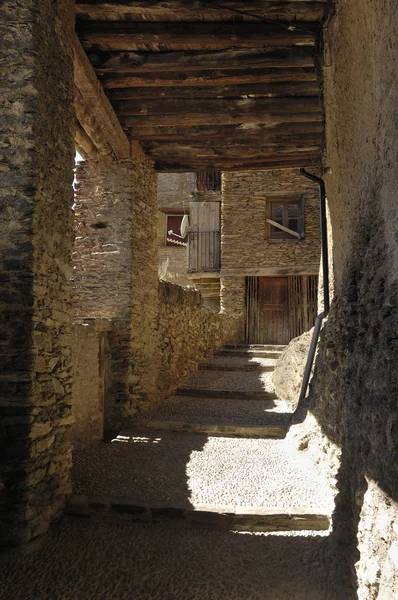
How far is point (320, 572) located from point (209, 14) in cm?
454

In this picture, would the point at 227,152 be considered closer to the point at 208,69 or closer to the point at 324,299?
the point at 208,69

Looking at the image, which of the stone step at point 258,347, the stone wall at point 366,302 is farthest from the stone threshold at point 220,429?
the stone step at point 258,347

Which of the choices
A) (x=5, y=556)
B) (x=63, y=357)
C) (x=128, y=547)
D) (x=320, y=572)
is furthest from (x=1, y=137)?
(x=320, y=572)

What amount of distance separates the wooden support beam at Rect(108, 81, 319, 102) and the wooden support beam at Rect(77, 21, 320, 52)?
0.72m

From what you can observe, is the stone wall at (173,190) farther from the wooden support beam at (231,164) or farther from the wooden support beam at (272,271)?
the wooden support beam at (231,164)

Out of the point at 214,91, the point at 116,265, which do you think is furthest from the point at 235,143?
the point at 116,265

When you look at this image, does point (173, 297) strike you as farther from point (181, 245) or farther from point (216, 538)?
point (181, 245)

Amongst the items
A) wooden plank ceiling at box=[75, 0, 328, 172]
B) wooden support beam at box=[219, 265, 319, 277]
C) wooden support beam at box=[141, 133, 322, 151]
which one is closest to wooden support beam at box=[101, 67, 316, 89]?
wooden plank ceiling at box=[75, 0, 328, 172]

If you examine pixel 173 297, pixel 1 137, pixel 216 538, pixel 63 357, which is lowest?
pixel 216 538

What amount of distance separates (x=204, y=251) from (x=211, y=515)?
10626 millimetres

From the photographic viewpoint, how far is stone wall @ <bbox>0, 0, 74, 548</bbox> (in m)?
3.00

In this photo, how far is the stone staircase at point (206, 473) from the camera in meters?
3.53

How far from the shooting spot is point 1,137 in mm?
3111

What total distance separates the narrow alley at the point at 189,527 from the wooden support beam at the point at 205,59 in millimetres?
4011
